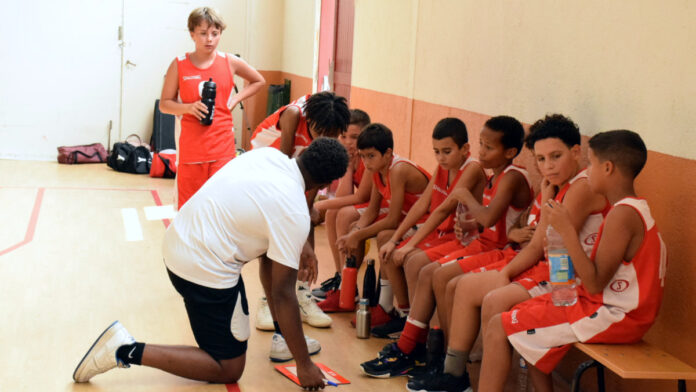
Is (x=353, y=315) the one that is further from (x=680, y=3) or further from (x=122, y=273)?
(x=680, y=3)

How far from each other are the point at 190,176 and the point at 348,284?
118 cm

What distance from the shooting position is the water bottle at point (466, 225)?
3.38 meters

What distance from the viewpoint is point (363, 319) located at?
11.6 feet

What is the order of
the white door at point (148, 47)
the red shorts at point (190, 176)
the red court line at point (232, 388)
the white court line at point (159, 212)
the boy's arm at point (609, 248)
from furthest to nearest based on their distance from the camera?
1. the white door at point (148, 47)
2. the white court line at point (159, 212)
3. the red shorts at point (190, 176)
4. the red court line at point (232, 388)
5. the boy's arm at point (609, 248)

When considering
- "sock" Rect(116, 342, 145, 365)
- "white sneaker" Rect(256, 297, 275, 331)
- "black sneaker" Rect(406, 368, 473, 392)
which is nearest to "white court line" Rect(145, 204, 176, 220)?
"white sneaker" Rect(256, 297, 275, 331)

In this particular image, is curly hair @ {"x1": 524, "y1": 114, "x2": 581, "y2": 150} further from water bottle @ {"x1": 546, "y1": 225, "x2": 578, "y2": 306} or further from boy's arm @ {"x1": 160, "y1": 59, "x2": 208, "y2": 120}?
boy's arm @ {"x1": 160, "y1": 59, "x2": 208, "y2": 120}

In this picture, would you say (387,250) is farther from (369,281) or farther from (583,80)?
(583,80)

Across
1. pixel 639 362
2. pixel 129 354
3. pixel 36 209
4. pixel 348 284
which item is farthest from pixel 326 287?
pixel 36 209

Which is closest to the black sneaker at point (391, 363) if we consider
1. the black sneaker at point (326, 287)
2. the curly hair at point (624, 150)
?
the black sneaker at point (326, 287)

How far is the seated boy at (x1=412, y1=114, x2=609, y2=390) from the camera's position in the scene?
261cm

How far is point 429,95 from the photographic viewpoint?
4.76 meters

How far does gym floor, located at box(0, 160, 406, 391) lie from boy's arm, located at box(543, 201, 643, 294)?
1063mm

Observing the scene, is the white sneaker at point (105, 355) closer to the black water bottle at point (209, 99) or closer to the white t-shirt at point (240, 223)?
the white t-shirt at point (240, 223)

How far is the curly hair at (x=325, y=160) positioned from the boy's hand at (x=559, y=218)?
0.78 m
